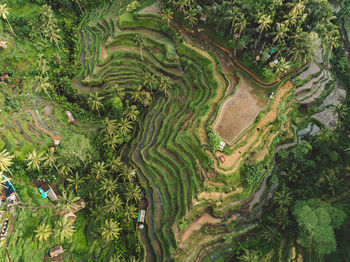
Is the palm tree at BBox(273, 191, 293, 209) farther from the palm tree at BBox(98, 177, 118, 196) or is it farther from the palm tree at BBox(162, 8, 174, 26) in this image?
the palm tree at BBox(162, 8, 174, 26)

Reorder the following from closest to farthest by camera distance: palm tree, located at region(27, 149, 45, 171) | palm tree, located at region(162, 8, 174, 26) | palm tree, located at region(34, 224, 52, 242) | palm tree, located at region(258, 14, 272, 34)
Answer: palm tree, located at region(34, 224, 52, 242), palm tree, located at region(27, 149, 45, 171), palm tree, located at region(258, 14, 272, 34), palm tree, located at region(162, 8, 174, 26)

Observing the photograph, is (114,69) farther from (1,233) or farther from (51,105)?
(1,233)

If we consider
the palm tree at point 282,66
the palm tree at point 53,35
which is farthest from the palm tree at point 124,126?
the palm tree at point 282,66

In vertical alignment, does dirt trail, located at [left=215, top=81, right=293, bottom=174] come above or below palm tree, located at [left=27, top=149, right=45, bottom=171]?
above

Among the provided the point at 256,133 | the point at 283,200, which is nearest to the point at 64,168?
the point at 256,133

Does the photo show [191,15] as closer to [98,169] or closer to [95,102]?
[95,102]

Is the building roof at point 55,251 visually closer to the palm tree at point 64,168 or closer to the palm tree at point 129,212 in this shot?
the palm tree at point 129,212

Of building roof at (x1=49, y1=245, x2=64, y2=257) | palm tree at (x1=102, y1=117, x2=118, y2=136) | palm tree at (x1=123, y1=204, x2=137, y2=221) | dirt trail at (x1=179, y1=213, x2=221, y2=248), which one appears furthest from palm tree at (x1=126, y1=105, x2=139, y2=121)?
building roof at (x1=49, y1=245, x2=64, y2=257)
